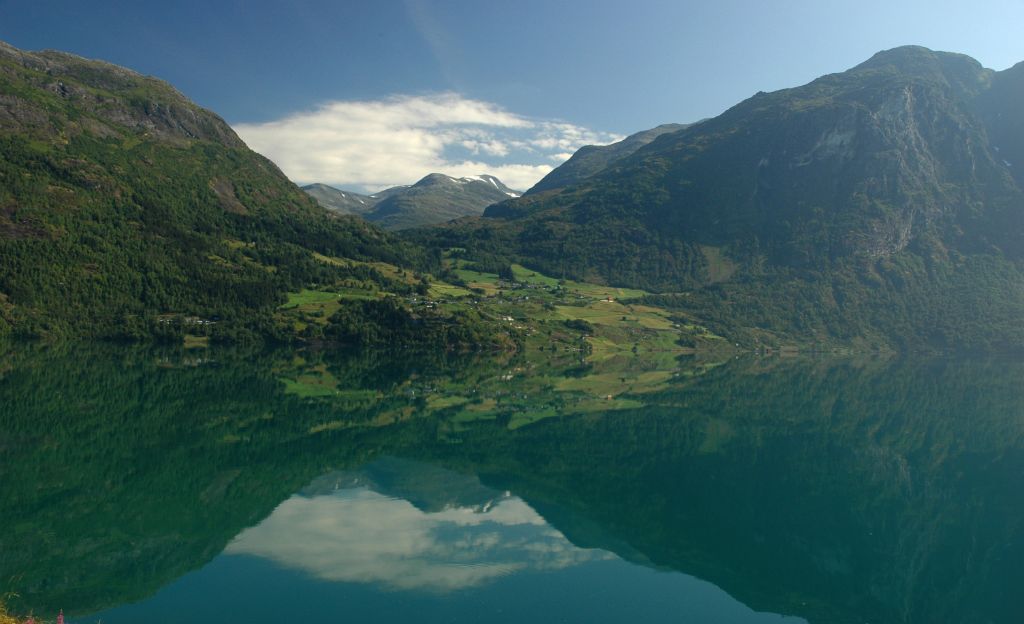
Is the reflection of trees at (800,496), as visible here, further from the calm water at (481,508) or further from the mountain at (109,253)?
the mountain at (109,253)

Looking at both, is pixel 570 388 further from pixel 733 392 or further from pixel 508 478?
pixel 508 478

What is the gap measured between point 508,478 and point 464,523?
36.3 ft

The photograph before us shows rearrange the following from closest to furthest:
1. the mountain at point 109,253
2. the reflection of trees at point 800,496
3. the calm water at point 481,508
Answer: the calm water at point 481,508 → the reflection of trees at point 800,496 → the mountain at point 109,253

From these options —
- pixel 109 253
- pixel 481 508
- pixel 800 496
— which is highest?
pixel 109 253

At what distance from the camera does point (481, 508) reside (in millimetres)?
41688

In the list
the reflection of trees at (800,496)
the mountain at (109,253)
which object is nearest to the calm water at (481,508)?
the reflection of trees at (800,496)

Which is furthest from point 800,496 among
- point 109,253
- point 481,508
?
point 109,253

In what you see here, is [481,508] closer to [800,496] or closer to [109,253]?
[800,496]

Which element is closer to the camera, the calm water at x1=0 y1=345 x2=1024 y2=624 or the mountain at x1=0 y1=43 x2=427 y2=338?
the calm water at x1=0 y1=345 x2=1024 y2=624

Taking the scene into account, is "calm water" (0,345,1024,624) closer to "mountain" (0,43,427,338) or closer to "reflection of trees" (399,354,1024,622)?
"reflection of trees" (399,354,1024,622)

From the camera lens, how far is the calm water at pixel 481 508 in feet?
93.0

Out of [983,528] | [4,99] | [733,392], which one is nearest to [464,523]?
[983,528]

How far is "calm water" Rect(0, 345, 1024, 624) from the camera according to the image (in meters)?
28.4

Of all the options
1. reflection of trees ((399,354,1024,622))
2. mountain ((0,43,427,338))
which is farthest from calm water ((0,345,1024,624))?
mountain ((0,43,427,338))
